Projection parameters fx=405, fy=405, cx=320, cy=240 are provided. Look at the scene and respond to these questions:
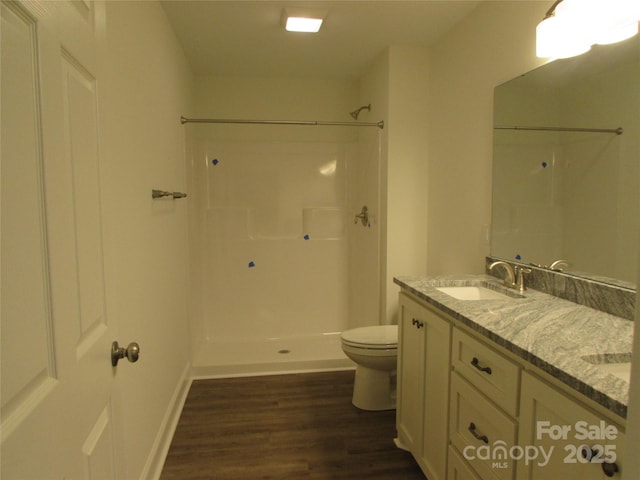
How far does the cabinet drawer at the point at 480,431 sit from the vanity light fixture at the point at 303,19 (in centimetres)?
196

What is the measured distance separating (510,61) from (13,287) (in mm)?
2128

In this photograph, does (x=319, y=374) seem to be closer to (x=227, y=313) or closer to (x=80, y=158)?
(x=227, y=313)

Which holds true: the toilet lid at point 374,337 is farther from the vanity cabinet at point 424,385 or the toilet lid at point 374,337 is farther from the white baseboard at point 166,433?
the white baseboard at point 166,433

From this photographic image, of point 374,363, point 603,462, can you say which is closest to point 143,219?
point 374,363

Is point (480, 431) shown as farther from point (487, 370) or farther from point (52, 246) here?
point (52, 246)

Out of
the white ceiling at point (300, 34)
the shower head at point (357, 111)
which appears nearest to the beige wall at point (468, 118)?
the white ceiling at point (300, 34)

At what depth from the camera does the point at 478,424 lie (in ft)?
4.34

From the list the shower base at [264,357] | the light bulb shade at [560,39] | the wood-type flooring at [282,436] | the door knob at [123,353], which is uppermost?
the light bulb shade at [560,39]

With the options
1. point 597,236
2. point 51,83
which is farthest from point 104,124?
point 597,236

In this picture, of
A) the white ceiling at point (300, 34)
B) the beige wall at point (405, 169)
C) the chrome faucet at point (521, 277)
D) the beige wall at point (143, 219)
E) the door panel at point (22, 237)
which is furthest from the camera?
the beige wall at point (405, 169)

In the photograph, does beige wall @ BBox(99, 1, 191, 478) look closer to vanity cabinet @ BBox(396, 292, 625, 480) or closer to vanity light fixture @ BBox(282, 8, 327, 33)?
vanity light fixture @ BBox(282, 8, 327, 33)

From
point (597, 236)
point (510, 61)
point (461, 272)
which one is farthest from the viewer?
point (461, 272)

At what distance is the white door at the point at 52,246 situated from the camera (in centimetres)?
54

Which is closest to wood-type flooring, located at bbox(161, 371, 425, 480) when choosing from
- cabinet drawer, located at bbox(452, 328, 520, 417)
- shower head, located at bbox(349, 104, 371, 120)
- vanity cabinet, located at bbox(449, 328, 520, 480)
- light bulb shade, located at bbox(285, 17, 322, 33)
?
vanity cabinet, located at bbox(449, 328, 520, 480)
